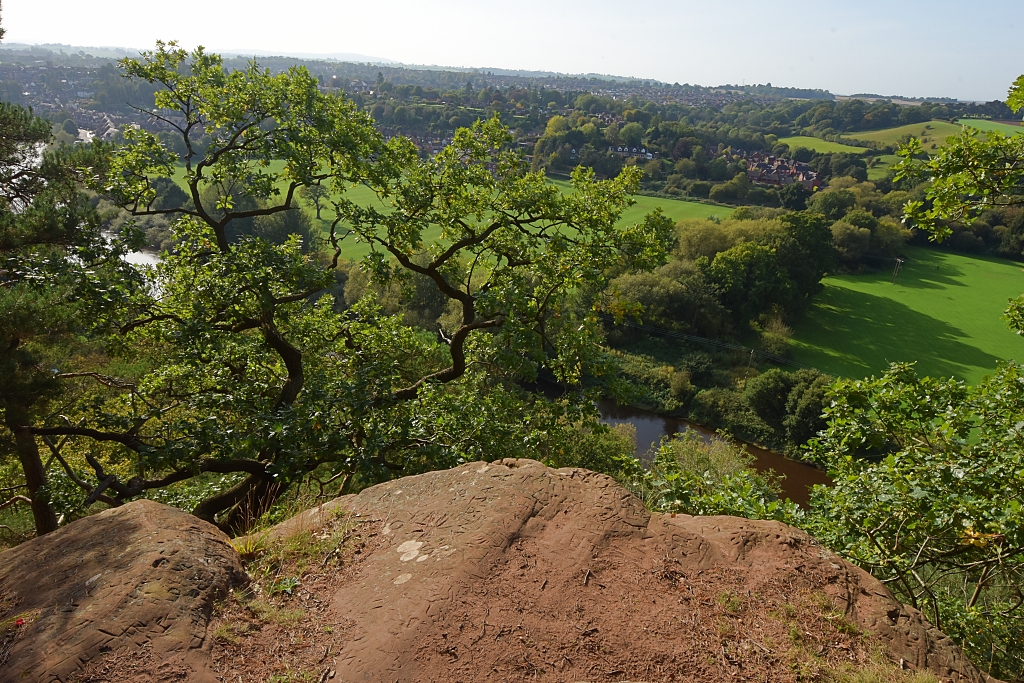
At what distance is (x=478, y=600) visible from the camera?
4820 mm

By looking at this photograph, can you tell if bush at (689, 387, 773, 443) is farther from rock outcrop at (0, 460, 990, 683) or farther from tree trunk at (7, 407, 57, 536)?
tree trunk at (7, 407, 57, 536)

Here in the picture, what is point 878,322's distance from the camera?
2283 inches

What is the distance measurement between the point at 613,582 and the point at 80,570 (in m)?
4.58

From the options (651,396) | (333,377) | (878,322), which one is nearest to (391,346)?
(333,377)

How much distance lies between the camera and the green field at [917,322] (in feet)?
166

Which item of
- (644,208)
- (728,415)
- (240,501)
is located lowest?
(728,415)

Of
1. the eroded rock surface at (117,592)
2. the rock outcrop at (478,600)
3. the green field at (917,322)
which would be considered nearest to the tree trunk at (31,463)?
the eroded rock surface at (117,592)

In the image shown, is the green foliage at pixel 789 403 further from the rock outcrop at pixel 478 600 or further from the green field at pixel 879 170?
the green field at pixel 879 170

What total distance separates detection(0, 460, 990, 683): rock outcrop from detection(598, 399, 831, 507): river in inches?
1088

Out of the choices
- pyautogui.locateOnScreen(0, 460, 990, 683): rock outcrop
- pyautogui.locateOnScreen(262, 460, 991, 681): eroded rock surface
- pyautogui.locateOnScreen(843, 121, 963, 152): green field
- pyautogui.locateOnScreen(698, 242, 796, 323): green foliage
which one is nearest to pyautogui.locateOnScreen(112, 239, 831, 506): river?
pyautogui.locateOnScreen(698, 242, 796, 323): green foliage

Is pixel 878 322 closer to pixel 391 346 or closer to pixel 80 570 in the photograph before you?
pixel 391 346

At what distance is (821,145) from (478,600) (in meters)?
172

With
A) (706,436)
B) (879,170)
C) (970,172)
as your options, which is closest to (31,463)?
(970,172)

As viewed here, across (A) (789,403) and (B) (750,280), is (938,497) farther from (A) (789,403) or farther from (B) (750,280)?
(B) (750,280)
